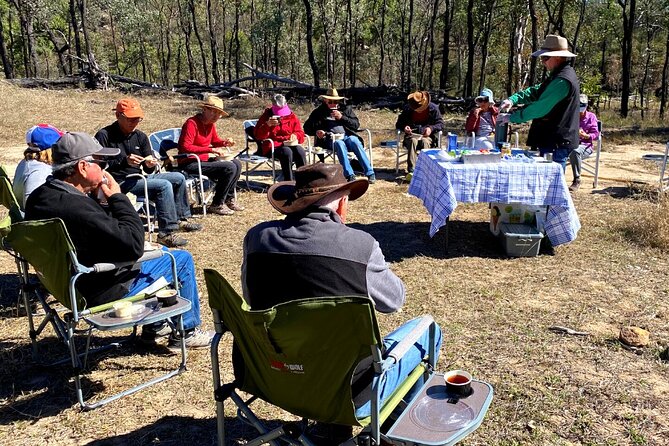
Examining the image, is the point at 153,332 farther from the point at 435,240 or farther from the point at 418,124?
the point at 418,124

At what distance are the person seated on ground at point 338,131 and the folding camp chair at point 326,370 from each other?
571cm

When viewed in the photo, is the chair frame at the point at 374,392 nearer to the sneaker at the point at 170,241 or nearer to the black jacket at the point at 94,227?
the black jacket at the point at 94,227

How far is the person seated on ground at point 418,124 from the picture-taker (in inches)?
318

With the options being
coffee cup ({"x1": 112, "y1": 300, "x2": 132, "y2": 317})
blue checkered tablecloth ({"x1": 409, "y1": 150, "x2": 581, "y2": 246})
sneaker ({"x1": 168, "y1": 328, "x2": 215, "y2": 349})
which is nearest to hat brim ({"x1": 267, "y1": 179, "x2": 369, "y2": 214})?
coffee cup ({"x1": 112, "y1": 300, "x2": 132, "y2": 317})

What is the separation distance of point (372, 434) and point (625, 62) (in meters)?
18.3

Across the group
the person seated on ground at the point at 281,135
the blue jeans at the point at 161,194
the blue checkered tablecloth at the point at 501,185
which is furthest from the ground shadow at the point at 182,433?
the person seated on ground at the point at 281,135

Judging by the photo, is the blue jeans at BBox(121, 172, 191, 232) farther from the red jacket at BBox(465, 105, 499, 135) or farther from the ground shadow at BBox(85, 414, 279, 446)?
the red jacket at BBox(465, 105, 499, 135)

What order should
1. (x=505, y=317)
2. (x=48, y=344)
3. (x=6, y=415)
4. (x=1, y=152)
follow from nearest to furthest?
(x=6, y=415) < (x=48, y=344) < (x=505, y=317) < (x=1, y=152)

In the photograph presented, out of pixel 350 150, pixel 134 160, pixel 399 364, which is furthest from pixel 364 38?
pixel 399 364

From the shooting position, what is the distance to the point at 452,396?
213cm

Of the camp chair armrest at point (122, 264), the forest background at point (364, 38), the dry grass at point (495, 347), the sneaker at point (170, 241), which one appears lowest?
the dry grass at point (495, 347)

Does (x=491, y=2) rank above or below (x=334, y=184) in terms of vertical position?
above

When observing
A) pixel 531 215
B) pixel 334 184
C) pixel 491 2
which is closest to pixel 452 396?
pixel 334 184

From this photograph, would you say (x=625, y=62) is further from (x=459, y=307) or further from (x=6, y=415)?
(x=6, y=415)
